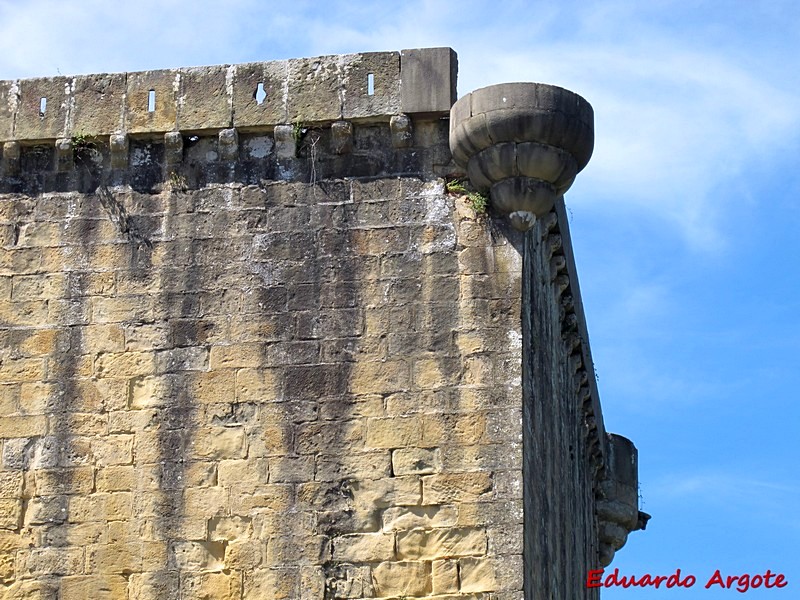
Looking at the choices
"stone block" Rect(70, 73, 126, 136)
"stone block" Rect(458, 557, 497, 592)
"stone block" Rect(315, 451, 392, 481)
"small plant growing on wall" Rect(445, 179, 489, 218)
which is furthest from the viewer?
"stone block" Rect(70, 73, 126, 136)

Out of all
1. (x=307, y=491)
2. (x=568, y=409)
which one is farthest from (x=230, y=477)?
(x=568, y=409)

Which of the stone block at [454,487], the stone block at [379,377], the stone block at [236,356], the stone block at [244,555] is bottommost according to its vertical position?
the stone block at [244,555]

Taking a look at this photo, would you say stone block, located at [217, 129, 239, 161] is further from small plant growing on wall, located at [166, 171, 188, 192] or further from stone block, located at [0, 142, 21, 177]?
stone block, located at [0, 142, 21, 177]

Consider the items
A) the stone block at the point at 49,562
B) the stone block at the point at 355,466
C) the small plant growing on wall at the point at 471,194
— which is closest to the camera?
the stone block at the point at 355,466

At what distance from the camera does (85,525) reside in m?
10.8

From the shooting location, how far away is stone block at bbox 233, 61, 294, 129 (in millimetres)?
11406

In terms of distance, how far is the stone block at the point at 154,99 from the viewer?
11539 millimetres

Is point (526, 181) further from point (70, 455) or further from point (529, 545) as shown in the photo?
point (70, 455)

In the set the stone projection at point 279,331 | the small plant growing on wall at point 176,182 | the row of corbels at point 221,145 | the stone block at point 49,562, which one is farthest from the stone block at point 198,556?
the row of corbels at point 221,145

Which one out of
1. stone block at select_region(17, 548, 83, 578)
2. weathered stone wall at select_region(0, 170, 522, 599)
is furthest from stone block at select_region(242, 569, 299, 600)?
stone block at select_region(17, 548, 83, 578)

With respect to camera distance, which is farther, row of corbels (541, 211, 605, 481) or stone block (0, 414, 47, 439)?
row of corbels (541, 211, 605, 481)

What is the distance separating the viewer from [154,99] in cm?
1163

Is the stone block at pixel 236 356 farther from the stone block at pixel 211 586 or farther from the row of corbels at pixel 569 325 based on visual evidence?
the row of corbels at pixel 569 325

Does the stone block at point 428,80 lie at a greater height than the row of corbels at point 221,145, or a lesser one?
greater
